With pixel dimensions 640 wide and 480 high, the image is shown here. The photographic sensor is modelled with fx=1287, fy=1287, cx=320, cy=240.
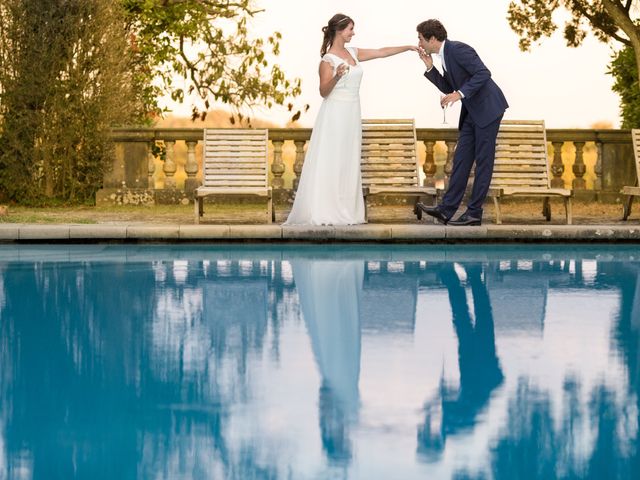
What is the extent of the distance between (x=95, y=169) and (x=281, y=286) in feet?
27.6

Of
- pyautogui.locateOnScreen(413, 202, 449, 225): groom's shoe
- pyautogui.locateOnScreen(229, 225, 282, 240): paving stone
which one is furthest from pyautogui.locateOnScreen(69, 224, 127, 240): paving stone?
pyautogui.locateOnScreen(413, 202, 449, 225): groom's shoe

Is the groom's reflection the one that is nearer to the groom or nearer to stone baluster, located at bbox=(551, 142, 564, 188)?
the groom

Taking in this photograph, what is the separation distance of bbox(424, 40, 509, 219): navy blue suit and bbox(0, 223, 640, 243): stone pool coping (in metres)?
0.48

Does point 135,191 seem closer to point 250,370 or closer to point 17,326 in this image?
point 17,326

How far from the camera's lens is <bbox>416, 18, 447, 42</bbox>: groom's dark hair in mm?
13523

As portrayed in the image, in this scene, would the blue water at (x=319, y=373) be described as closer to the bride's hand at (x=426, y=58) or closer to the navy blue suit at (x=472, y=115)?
the navy blue suit at (x=472, y=115)

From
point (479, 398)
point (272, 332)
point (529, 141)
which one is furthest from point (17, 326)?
point (529, 141)

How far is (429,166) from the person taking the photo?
17953 millimetres

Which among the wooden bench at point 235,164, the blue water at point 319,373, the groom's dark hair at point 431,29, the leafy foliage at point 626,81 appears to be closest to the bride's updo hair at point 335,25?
the groom's dark hair at point 431,29

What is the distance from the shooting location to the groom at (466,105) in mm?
13508

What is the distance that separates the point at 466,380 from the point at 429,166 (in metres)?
11.9

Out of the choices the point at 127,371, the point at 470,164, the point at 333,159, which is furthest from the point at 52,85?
the point at 127,371

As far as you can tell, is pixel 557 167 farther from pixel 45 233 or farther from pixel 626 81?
pixel 45 233

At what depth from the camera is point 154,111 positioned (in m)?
21.0
